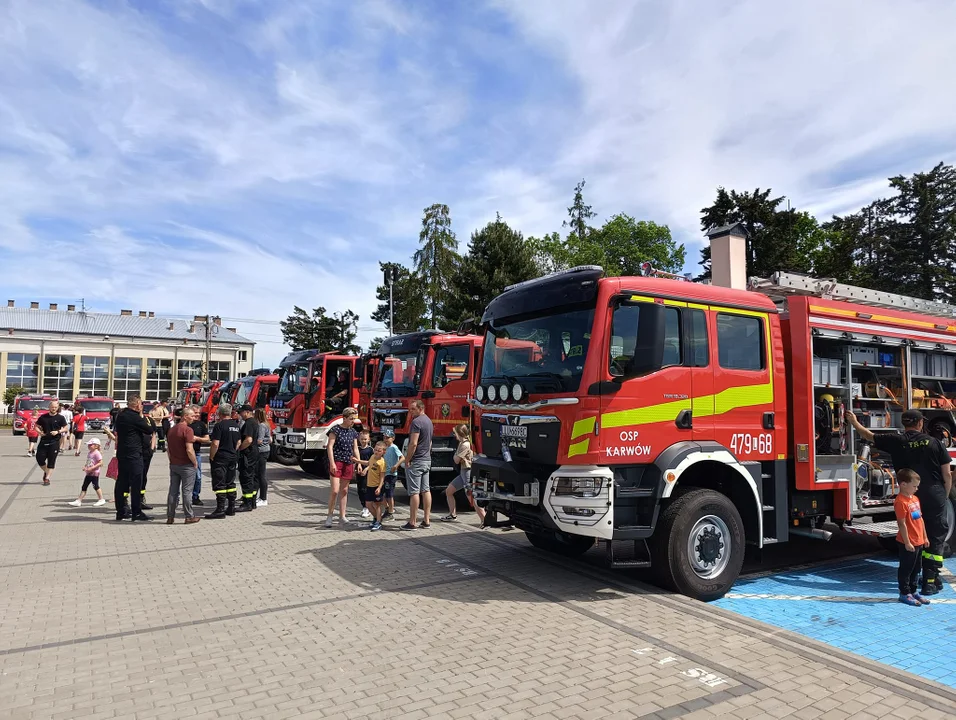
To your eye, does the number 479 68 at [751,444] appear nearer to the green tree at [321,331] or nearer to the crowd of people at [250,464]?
the crowd of people at [250,464]

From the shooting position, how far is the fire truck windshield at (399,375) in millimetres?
11883

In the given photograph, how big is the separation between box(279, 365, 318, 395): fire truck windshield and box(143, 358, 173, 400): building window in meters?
56.4

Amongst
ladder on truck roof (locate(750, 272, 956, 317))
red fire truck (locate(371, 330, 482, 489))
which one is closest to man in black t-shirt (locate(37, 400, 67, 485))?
red fire truck (locate(371, 330, 482, 489))

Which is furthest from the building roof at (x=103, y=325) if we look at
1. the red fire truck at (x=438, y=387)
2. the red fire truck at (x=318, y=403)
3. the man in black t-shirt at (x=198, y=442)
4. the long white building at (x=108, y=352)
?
the red fire truck at (x=438, y=387)

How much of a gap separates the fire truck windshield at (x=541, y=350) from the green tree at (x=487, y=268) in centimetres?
2600

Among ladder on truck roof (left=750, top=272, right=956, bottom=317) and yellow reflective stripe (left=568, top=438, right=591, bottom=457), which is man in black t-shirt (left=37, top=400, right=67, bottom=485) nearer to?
yellow reflective stripe (left=568, top=438, right=591, bottom=457)

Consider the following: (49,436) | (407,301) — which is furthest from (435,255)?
(49,436)

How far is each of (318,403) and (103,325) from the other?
65.1 m

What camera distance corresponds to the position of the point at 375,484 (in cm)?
903

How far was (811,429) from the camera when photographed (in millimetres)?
6500

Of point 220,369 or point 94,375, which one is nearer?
point 94,375

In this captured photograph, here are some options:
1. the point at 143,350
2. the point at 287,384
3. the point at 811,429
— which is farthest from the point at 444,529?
the point at 143,350

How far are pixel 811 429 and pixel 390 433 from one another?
753cm

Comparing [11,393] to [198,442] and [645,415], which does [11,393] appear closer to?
[198,442]
